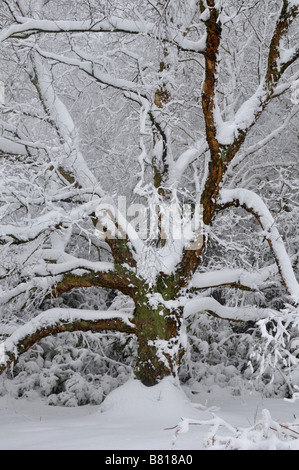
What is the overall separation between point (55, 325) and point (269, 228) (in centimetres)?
314

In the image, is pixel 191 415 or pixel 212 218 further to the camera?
pixel 212 218

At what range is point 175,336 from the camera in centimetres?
690

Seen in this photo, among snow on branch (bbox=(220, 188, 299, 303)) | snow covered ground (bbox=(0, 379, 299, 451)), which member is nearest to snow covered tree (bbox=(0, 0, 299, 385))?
snow on branch (bbox=(220, 188, 299, 303))

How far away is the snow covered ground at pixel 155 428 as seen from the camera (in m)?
3.07

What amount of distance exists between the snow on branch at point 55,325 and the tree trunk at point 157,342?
1.00 feet

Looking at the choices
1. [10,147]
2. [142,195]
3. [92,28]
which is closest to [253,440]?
[142,195]

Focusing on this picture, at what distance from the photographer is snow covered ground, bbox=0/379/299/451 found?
3.07 meters

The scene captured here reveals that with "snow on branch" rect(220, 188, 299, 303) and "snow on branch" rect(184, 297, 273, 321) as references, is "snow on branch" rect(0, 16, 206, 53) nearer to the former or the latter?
"snow on branch" rect(220, 188, 299, 303)

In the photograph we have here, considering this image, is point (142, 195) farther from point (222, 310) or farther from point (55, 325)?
point (222, 310)

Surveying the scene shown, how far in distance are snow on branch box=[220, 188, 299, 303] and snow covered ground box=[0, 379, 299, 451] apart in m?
1.63

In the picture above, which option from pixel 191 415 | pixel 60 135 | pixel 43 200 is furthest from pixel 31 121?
pixel 191 415

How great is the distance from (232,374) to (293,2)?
7541mm
